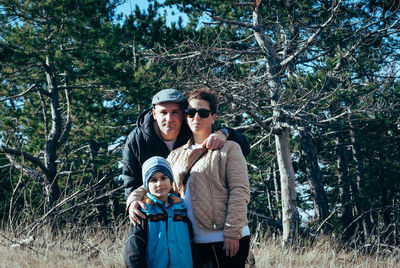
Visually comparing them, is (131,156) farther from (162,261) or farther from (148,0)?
(148,0)

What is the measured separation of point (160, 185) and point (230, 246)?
0.57m

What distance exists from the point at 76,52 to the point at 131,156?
7.79m

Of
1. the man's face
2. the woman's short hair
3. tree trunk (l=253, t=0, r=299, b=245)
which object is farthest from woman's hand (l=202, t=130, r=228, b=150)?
tree trunk (l=253, t=0, r=299, b=245)

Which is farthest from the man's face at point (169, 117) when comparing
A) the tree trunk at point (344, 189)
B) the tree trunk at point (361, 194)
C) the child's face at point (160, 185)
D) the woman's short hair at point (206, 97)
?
the tree trunk at point (344, 189)

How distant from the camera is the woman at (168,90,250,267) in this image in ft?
6.87

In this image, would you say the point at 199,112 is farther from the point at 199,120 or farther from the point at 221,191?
the point at 221,191

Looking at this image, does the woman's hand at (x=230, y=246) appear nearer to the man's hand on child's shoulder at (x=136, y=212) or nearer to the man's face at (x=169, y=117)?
the man's hand on child's shoulder at (x=136, y=212)

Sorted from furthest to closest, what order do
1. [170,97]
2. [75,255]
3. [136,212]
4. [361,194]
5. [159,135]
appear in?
[361,194] < [75,255] < [159,135] < [170,97] < [136,212]

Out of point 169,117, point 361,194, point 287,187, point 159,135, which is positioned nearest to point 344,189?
point 361,194

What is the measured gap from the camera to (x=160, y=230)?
7.04ft

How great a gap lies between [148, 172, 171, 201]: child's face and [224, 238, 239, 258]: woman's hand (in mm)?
485

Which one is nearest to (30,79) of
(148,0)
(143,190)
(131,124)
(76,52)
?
(76,52)

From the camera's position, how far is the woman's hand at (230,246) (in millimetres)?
2062

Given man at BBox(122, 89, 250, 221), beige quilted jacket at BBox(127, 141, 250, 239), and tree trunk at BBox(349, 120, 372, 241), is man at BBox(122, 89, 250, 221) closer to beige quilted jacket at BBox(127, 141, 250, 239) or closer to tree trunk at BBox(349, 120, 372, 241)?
beige quilted jacket at BBox(127, 141, 250, 239)
